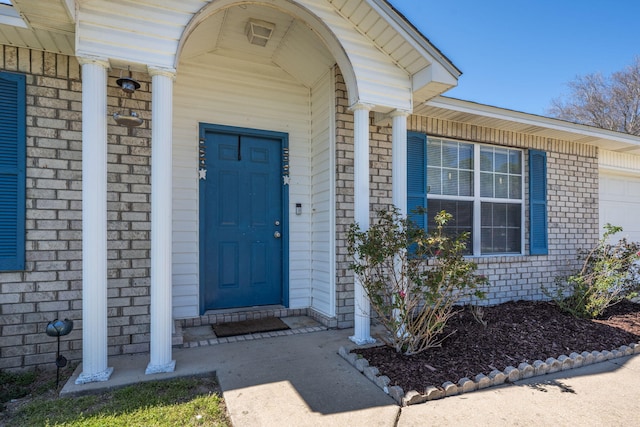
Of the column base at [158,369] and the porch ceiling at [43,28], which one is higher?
the porch ceiling at [43,28]

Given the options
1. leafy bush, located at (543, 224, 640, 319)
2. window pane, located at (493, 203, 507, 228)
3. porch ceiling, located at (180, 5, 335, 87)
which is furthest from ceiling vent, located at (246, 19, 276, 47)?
leafy bush, located at (543, 224, 640, 319)

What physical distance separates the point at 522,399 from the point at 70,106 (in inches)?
170

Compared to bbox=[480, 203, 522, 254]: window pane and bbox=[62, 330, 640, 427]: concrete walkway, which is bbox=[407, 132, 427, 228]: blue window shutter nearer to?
bbox=[480, 203, 522, 254]: window pane

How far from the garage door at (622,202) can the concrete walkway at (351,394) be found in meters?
4.25

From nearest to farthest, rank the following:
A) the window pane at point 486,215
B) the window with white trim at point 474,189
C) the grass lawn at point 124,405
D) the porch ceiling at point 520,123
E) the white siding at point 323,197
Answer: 1. the grass lawn at point 124,405
2. the white siding at point 323,197
3. the porch ceiling at point 520,123
4. the window with white trim at point 474,189
5. the window pane at point 486,215

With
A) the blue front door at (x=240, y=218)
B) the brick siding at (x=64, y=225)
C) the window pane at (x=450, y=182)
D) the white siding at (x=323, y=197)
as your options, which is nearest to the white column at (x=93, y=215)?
the brick siding at (x=64, y=225)

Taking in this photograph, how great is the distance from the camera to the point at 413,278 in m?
3.09

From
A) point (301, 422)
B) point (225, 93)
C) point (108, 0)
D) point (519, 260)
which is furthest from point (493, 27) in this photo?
point (301, 422)

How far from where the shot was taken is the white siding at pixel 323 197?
4125 millimetres

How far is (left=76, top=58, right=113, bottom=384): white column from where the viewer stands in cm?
260

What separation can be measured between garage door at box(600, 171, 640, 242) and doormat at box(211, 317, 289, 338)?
6.18 meters

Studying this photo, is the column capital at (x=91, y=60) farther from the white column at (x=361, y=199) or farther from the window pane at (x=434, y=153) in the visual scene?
the window pane at (x=434, y=153)

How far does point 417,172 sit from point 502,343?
7.36 ft

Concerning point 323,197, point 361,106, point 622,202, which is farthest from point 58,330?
point 622,202
